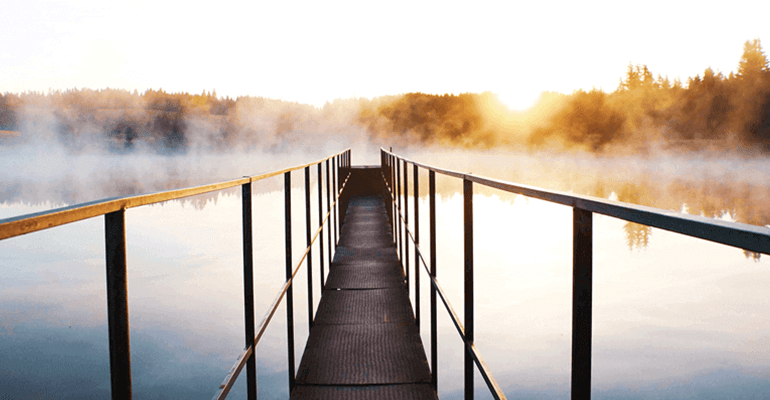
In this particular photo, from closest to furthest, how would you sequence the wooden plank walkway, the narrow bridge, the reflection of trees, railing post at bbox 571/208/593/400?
the narrow bridge < railing post at bbox 571/208/593/400 < the wooden plank walkway < the reflection of trees

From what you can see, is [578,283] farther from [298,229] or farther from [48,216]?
[298,229]

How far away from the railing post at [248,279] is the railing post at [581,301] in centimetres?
120

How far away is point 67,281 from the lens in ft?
141

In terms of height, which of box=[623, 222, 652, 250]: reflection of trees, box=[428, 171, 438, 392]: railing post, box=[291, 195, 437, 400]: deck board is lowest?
box=[623, 222, 652, 250]: reflection of trees

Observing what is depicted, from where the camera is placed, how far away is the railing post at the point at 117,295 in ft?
2.71

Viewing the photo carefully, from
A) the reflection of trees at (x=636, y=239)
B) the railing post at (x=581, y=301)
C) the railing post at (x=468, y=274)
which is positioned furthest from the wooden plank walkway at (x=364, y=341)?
the reflection of trees at (x=636, y=239)

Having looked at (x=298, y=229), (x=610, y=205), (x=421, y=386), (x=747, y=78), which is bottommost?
(x=298, y=229)

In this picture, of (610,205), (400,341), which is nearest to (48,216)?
(610,205)

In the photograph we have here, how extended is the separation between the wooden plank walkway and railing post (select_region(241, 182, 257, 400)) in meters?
0.75

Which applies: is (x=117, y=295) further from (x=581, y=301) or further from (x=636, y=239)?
(x=636, y=239)

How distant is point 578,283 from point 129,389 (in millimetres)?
799

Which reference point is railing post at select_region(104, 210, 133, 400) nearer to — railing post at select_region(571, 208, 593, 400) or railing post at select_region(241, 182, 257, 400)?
railing post at select_region(571, 208, 593, 400)

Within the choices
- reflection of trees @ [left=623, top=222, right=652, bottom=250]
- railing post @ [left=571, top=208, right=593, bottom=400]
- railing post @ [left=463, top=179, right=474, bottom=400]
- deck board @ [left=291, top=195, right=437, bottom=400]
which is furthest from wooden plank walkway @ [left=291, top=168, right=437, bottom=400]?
reflection of trees @ [left=623, top=222, right=652, bottom=250]

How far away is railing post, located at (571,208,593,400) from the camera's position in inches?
32.5
